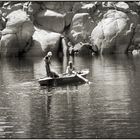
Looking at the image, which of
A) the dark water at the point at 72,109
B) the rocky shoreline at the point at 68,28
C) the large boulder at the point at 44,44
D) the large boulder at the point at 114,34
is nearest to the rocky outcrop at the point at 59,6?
the rocky shoreline at the point at 68,28

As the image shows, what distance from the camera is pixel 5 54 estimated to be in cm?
7412

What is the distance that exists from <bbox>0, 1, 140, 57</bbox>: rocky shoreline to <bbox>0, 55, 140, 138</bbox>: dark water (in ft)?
117

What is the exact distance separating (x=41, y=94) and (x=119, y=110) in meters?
8.23

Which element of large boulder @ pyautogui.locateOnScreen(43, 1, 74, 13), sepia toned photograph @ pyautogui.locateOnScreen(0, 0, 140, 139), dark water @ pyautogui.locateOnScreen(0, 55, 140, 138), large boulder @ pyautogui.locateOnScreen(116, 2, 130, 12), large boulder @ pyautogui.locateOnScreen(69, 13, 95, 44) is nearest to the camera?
dark water @ pyautogui.locateOnScreen(0, 55, 140, 138)

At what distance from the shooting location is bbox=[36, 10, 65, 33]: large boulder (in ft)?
261

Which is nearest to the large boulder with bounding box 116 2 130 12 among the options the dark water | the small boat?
the dark water

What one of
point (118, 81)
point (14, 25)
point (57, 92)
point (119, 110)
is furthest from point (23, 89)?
point (14, 25)

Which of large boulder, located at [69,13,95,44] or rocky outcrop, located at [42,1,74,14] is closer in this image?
large boulder, located at [69,13,95,44]

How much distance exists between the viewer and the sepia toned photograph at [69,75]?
2122 cm

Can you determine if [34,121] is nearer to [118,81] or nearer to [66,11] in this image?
[118,81]

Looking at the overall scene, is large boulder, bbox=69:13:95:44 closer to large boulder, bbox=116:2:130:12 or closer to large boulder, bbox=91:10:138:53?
large boulder, bbox=91:10:138:53

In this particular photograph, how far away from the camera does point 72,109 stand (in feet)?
82.8

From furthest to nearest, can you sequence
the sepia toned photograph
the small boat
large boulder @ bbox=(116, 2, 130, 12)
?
large boulder @ bbox=(116, 2, 130, 12)
the small boat
the sepia toned photograph

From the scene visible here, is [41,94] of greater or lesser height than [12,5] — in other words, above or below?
below
